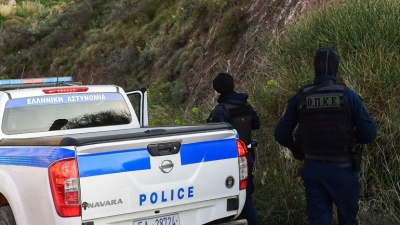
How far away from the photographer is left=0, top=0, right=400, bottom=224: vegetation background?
21.4ft

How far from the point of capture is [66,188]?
4430 mm

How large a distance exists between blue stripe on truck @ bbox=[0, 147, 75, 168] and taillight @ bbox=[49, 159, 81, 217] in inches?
2.7

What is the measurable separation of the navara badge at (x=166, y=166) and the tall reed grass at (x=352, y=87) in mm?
2091

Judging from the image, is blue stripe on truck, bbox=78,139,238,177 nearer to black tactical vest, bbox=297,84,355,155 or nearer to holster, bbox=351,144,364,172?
black tactical vest, bbox=297,84,355,155

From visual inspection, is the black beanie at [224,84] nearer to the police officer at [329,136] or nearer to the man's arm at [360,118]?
the police officer at [329,136]

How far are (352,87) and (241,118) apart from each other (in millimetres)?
1300

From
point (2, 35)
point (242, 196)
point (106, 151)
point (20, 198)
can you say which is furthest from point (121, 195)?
point (2, 35)

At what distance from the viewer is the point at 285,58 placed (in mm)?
8008

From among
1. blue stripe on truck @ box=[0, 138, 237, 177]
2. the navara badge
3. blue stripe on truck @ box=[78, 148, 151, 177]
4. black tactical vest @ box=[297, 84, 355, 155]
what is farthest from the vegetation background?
blue stripe on truck @ box=[78, 148, 151, 177]

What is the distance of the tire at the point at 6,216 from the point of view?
512 cm

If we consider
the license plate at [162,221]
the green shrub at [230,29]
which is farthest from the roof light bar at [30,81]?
the green shrub at [230,29]

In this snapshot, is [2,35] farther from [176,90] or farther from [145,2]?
[176,90]

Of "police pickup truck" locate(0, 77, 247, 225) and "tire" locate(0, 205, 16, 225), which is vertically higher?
"police pickup truck" locate(0, 77, 247, 225)

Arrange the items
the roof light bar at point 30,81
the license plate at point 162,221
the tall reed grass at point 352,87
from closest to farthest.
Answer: the license plate at point 162,221
the tall reed grass at point 352,87
the roof light bar at point 30,81
